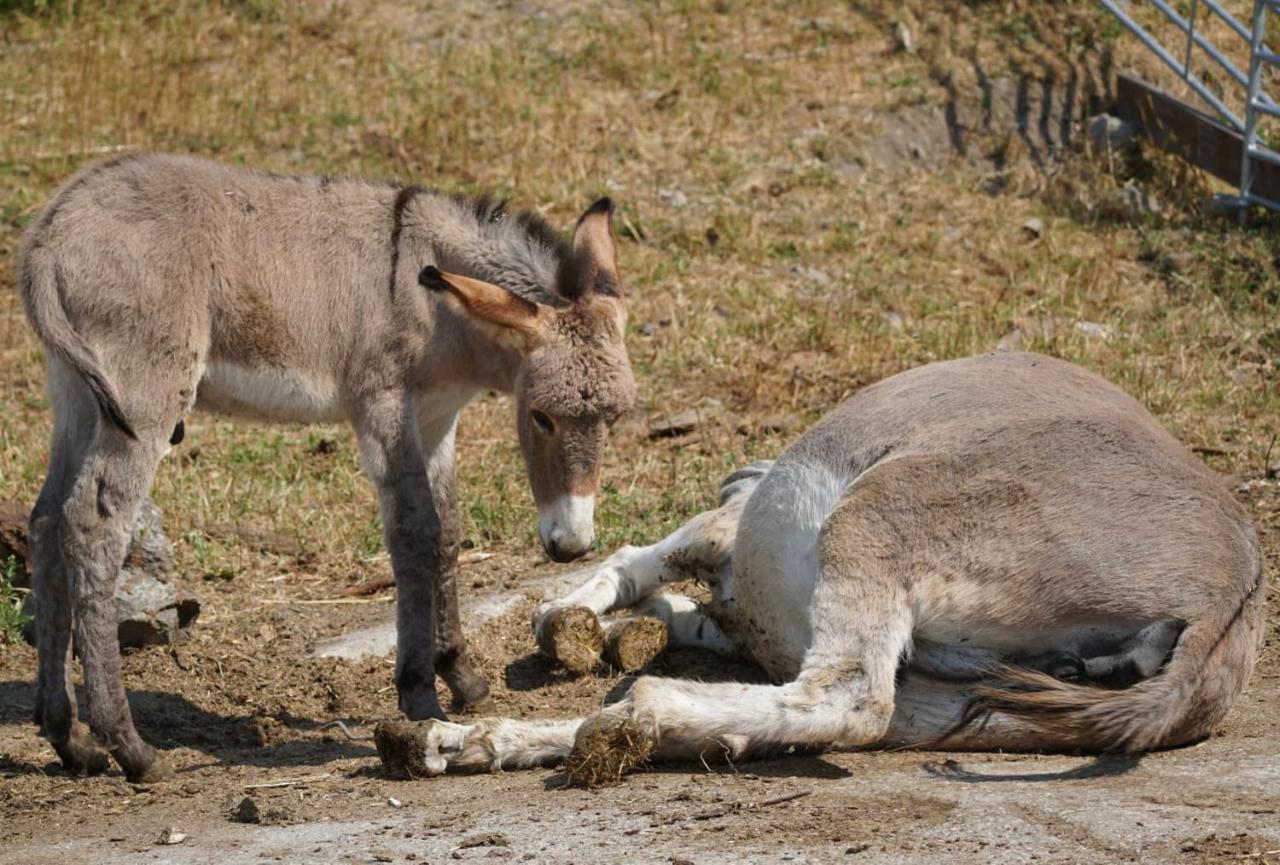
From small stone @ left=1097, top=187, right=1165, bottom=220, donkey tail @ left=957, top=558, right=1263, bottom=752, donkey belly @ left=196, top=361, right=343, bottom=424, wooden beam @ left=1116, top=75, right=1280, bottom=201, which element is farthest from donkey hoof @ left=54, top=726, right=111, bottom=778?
wooden beam @ left=1116, top=75, right=1280, bottom=201

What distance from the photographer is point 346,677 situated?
240 inches

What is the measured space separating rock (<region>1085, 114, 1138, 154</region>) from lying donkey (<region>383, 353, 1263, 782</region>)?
7.71 m

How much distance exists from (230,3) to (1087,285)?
26.2ft

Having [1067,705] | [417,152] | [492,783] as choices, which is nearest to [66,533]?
[492,783]

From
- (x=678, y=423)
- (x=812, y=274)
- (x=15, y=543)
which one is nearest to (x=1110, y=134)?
(x=812, y=274)

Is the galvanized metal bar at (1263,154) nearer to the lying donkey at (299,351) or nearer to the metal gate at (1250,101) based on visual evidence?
the metal gate at (1250,101)

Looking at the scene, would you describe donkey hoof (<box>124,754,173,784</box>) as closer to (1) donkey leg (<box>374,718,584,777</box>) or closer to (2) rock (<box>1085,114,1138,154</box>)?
(1) donkey leg (<box>374,718,584,777</box>)

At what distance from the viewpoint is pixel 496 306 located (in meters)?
5.41

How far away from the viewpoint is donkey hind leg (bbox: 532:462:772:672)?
234 inches

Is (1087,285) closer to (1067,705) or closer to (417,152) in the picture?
(417,152)

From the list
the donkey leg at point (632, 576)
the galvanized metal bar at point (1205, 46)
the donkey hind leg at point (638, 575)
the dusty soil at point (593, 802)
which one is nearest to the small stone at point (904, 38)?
the galvanized metal bar at point (1205, 46)

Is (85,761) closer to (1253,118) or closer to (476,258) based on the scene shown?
(476,258)

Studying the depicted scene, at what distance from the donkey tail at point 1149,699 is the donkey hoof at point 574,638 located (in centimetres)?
169

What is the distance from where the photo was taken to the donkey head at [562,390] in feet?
17.8
